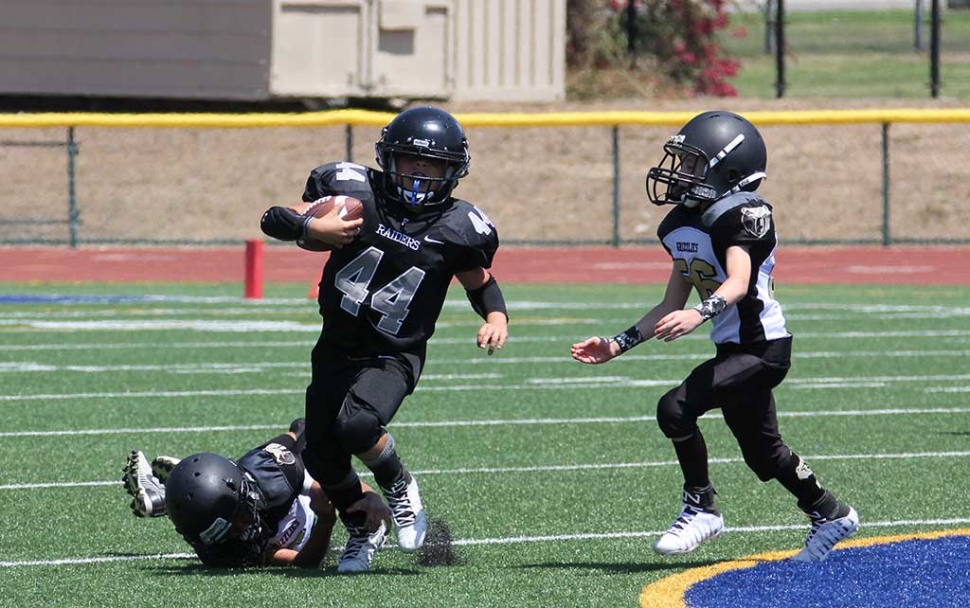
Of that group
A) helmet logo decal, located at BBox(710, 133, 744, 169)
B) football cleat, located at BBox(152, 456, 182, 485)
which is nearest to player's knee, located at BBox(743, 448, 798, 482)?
helmet logo decal, located at BBox(710, 133, 744, 169)

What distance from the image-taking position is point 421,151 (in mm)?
6293

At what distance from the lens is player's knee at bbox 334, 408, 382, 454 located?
20.1 feet

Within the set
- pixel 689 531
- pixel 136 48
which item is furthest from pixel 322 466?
pixel 136 48

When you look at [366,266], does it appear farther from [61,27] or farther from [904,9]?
[904,9]

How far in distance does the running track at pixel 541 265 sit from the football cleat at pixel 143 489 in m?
12.3

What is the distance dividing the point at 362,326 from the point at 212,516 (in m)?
0.85

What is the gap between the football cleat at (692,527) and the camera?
6258 mm

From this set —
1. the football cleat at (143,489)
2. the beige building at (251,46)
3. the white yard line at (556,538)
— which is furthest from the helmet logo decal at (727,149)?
the beige building at (251,46)

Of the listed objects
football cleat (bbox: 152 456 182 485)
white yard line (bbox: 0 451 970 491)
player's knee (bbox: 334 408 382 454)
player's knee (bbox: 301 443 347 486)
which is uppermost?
player's knee (bbox: 334 408 382 454)

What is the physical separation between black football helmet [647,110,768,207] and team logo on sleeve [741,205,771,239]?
16 centimetres

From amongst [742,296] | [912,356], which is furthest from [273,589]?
[912,356]

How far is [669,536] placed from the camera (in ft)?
20.6

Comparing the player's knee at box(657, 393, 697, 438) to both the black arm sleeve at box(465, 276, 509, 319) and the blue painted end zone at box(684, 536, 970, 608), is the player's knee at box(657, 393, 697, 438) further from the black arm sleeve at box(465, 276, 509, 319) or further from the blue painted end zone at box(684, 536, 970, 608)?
the black arm sleeve at box(465, 276, 509, 319)

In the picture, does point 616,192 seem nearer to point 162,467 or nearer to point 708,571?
point 162,467
